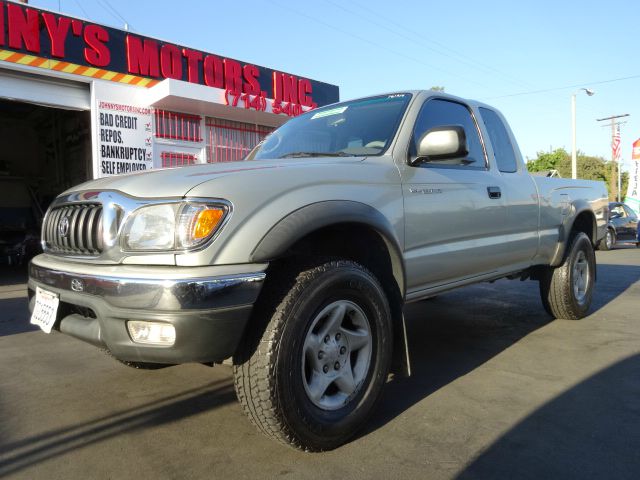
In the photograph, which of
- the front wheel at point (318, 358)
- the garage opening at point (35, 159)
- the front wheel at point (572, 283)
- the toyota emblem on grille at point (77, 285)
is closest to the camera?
the front wheel at point (318, 358)

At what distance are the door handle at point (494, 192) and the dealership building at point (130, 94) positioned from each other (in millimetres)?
5475

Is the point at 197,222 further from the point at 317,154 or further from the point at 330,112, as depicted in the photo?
the point at 330,112

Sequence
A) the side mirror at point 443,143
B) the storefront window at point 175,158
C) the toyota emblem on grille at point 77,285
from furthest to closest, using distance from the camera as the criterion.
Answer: the storefront window at point 175,158 → the side mirror at point 443,143 → the toyota emblem on grille at point 77,285

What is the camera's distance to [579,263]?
5.16 meters

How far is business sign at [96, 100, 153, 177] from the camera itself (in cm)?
882

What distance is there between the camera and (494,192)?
3.68m

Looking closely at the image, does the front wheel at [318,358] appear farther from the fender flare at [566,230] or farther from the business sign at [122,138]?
the business sign at [122,138]

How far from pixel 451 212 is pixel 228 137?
27.7 ft

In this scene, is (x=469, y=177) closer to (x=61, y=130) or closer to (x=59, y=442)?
(x=59, y=442)

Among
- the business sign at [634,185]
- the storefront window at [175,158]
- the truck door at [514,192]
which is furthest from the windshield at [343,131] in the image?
the business sign at [634,185]

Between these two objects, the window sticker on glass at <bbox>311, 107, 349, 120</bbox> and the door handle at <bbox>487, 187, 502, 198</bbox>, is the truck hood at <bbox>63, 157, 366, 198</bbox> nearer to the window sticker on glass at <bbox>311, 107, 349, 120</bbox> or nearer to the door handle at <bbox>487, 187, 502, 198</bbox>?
the window sticker on glass at <bbox>311, 107, 349, 120</bbox>

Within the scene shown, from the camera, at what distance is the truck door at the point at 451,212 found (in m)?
2.99

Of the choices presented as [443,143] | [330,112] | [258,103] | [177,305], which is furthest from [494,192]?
[258,103]

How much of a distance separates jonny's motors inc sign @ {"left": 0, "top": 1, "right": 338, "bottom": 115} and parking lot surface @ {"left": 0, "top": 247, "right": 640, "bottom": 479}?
5463 mm
